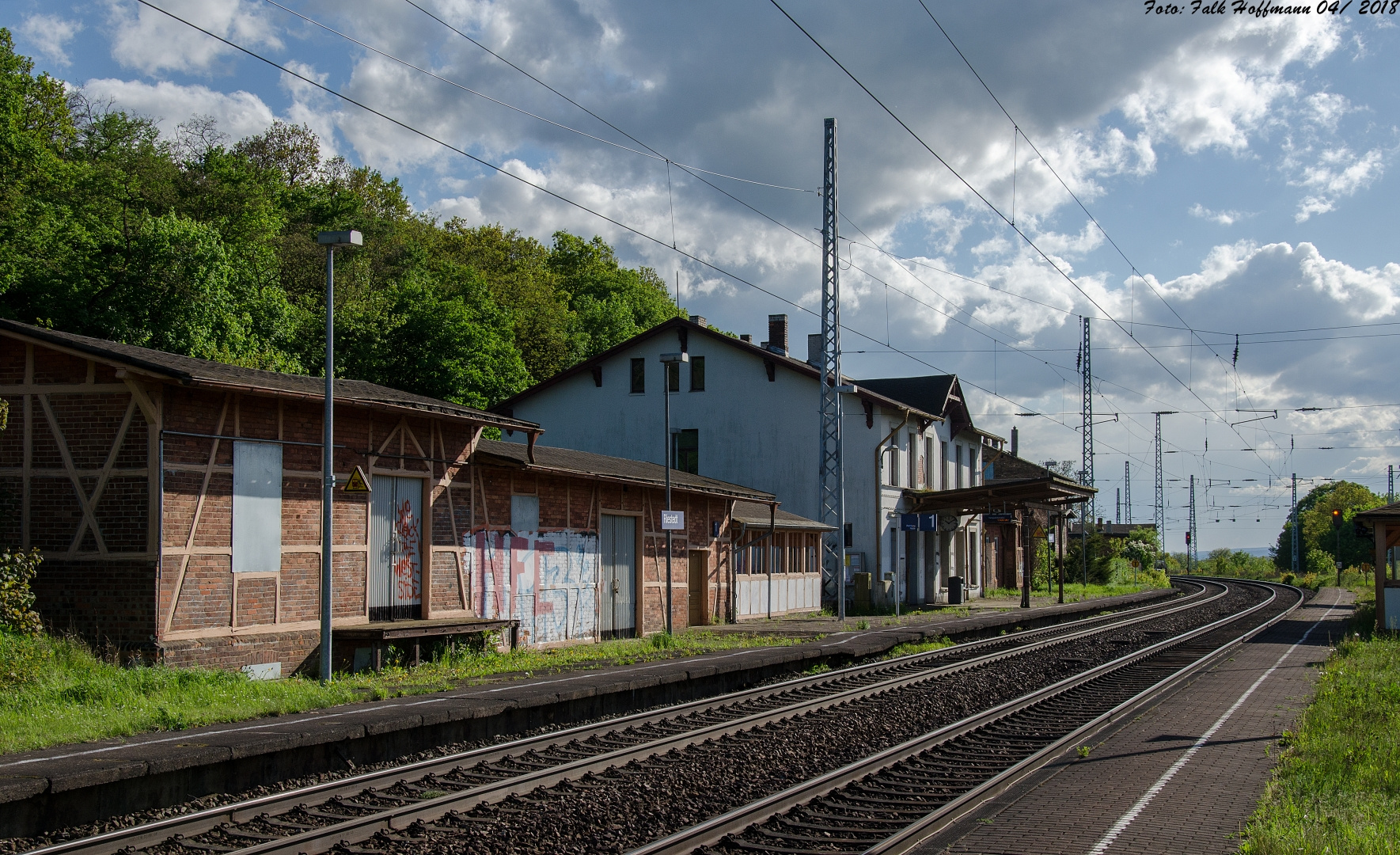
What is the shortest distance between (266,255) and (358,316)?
466cm

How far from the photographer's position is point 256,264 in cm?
3772

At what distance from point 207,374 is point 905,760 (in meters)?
9.66

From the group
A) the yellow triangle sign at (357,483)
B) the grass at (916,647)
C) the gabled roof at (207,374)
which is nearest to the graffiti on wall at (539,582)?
the gabled roof at (207,374)

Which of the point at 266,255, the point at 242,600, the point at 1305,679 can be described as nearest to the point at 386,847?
the point at 242,600

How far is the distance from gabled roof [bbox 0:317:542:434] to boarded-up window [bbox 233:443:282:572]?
2.97ft

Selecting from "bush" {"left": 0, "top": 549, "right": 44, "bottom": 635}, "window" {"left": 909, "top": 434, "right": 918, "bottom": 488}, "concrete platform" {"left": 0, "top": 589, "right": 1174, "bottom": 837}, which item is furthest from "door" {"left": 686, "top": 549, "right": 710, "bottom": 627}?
"bush" {"left": 0, "top": 549, "right": 44, "bottom": 635}

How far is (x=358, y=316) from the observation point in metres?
42.2

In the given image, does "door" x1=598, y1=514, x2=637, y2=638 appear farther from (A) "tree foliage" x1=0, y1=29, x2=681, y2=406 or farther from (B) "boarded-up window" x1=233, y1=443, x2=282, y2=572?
(A) "tree foliage" x1=0, y1=29, x2=681, y2=406

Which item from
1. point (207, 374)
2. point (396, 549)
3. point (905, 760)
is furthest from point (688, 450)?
point (905, 760)

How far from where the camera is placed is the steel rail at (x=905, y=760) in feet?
25.9

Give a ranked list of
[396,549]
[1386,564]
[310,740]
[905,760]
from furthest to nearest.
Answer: [1386,564], [396,549], [905,760], [310,740]

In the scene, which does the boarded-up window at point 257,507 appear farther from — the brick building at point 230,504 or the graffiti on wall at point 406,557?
the graffiti on wall at point 406,557

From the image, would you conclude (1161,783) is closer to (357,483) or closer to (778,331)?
(357,483)

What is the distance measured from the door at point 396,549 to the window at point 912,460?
2543 centimetres
